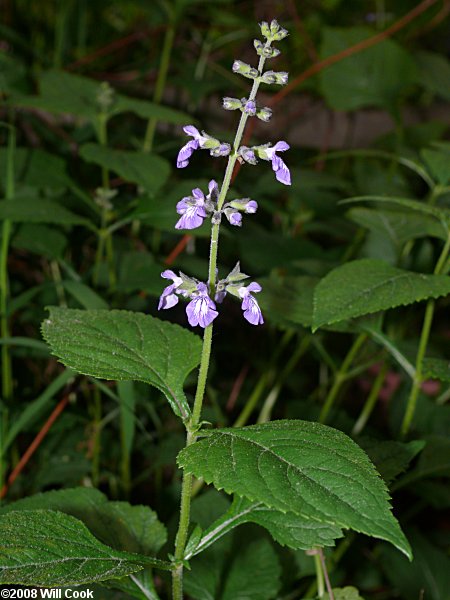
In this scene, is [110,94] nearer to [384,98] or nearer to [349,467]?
[384,98]

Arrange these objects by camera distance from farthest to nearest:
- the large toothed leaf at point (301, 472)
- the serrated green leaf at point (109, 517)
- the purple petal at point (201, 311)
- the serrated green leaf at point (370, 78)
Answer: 1. the serrated green leaf at point (370, 78)
2. the serrated green leaf at point (109, 517)
3. the purple petal at point (201, 311)
4. the large toothed leaf at point (301, 472)

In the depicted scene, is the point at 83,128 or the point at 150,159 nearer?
the point at 150,159

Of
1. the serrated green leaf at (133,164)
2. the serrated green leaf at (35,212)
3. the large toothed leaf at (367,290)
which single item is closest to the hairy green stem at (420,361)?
the large toothed leaf at (367,290)

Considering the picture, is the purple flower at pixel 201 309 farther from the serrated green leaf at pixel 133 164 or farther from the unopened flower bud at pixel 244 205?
the serrated green leaf at pixel 133 164

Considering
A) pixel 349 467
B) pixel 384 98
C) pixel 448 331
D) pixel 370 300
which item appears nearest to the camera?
pixel 349 467

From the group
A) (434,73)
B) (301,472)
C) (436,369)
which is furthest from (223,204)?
(434,73)

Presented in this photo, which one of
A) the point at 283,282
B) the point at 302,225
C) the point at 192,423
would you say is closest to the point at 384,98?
the point at 302,225

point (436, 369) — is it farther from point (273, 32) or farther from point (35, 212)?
point (35, 212)
